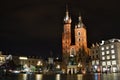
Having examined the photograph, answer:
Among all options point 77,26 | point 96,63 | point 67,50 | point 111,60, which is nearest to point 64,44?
point 67,50

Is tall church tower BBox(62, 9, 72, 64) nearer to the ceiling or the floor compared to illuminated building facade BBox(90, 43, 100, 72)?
nearer to the ceiling

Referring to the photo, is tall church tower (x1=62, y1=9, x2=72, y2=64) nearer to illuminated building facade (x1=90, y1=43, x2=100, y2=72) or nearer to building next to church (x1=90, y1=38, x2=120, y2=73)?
illuminated building facade (x1=90, y1=43, x2=100, y2=72)

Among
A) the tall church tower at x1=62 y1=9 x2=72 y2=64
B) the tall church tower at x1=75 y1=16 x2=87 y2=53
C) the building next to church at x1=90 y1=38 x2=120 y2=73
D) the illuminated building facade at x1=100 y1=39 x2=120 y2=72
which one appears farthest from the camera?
the tall church tower at x1=62 y1=9 x2=72 y2=64

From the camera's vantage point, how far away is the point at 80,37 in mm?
156500

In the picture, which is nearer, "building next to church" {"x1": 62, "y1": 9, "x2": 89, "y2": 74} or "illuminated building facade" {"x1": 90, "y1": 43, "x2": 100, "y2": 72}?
"illuminated building facade" {"x1": 90, "y1": 43, "x2": 100, "y2": 72}

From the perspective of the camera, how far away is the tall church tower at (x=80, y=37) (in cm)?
15312

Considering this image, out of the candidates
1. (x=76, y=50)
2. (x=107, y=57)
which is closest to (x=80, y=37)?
(x=76, y=50)

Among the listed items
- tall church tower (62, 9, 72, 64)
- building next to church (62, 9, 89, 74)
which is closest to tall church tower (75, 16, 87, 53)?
building next to church (62, 9, 89, 74)

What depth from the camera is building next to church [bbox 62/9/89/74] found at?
150125mm

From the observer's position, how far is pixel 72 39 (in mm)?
170000

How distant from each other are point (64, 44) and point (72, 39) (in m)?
10.8

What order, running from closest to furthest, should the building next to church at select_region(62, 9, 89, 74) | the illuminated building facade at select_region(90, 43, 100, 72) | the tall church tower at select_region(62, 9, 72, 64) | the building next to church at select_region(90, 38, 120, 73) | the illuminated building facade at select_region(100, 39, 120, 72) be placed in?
1. the illuminated building facade at select_region(100, 39, 120, 72)
2. the building next to church at select_region(90, 38, 120, 73)
3. the illuminated building facade at select_region(90, 43, 100, 72)
4. the building next to church at select_region(62, 9, 89, 74)
5. the tall church tower at select_region(62, 9, 72, 64)

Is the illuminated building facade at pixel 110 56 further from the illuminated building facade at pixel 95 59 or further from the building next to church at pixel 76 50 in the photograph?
the building next to church at pixel 76 50

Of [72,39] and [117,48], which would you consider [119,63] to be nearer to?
[117,48]
